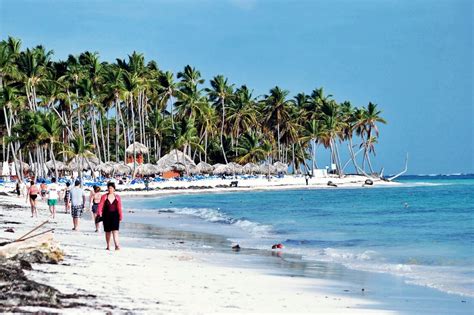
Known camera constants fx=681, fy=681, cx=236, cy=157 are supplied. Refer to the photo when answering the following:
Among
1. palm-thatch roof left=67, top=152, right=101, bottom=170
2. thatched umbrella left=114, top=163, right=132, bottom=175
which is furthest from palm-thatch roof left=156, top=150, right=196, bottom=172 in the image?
palm-thatch roof left=67, top=152, right=101, bottom=170

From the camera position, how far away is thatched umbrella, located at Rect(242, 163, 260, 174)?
77625 millimetres

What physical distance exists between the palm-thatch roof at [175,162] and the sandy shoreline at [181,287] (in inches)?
2230

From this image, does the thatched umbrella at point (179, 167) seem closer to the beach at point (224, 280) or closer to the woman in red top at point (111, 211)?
the beach at point (224, 280)

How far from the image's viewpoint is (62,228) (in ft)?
64.3

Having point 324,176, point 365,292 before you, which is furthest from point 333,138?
point 365,292

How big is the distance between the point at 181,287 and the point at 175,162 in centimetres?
6139

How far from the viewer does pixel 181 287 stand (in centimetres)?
950

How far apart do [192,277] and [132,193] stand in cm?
4397

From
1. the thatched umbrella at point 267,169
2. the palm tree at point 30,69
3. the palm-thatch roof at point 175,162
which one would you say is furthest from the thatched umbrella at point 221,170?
the palm tree at point 30,69

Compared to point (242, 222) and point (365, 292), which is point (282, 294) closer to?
→ point (365, 292)

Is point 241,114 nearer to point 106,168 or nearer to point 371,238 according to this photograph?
point 106,168

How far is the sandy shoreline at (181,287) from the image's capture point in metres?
8.08

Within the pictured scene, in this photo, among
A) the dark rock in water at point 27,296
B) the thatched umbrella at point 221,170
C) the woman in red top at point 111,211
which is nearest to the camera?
the dark rock in water at point 27,296

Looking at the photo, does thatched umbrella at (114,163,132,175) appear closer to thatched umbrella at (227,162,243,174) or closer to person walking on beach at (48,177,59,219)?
thatched umbrella at (227,162,243,174)
